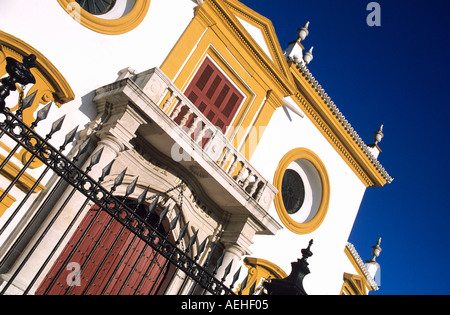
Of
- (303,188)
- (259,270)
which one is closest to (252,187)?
(259,270)

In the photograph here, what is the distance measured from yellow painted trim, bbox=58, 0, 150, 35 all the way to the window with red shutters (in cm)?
193

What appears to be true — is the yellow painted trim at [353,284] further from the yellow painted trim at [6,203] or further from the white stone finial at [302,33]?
the yellow painted trim at [6,203]

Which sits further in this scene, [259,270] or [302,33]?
[302,33]

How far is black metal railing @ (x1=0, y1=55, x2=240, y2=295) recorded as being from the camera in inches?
→ 136

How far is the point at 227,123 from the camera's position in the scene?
1055cm

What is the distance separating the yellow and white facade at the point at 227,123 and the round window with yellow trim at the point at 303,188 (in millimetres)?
46

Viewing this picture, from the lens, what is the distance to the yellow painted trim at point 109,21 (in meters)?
7.98

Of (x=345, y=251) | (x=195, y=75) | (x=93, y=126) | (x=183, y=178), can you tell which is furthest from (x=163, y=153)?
(x=345, y=251)

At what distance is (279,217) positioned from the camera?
11.3m

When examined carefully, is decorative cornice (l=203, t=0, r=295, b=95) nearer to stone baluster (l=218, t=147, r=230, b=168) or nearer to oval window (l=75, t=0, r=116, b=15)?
oval window (l=75, t=0, r=116, b=15)

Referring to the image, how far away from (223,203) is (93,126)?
3295 mm

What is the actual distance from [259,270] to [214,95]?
180 inches

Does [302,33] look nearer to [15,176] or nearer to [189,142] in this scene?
[189,142]

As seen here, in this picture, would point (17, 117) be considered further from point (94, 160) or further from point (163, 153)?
point (163, 153)
